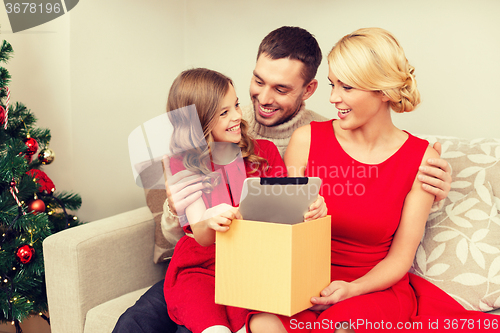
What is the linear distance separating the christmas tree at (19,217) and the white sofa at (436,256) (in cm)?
25

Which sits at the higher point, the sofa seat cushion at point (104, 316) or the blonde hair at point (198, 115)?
the blonde hair at point (198, 115)

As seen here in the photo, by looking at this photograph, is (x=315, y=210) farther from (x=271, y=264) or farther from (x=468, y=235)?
(x=468, y=235)

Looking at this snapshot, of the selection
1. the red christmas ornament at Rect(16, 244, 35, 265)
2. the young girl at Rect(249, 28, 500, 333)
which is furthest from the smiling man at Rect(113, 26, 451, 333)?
the red christmas ornament at Rect(16, 244, 35, 265)

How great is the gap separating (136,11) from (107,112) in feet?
1.90

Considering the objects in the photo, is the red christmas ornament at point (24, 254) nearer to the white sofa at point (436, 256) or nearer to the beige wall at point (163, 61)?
the white sofa at point (436, 256)

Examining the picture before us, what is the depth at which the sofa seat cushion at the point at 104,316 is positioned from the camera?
4.33 feet

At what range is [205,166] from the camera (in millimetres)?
1274

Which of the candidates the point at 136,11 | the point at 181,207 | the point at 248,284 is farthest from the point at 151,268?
the point at 136,11

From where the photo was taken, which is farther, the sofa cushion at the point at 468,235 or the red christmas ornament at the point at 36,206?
the red christmas ornament at the point at 36,206

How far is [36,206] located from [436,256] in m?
1.48

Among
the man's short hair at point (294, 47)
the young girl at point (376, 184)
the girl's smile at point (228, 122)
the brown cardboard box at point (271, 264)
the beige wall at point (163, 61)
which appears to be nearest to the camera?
the brown cardboard box at point (271, 264)

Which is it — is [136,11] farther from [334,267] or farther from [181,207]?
[334,267]

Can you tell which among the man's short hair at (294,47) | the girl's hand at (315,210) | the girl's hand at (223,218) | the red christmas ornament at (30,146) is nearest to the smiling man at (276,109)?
the man's short hair at (294,47)

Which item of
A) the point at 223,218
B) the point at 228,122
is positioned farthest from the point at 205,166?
the point at 223,218
